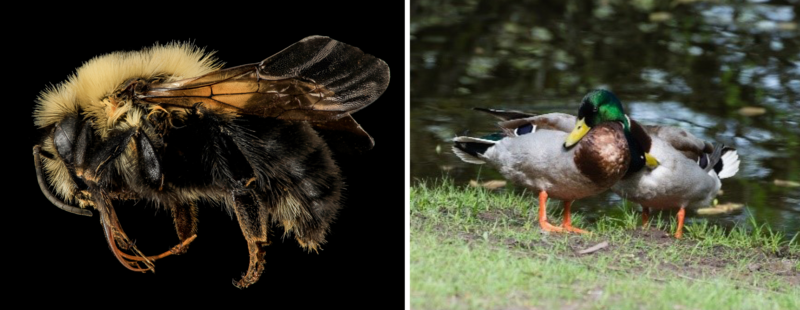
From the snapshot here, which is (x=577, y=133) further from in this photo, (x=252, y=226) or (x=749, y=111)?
(x=252, y=226)

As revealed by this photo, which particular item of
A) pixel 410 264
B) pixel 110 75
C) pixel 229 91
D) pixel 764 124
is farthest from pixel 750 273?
pixel 110 75

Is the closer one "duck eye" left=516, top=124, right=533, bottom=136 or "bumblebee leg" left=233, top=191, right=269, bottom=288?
"bumblebee leg" left=233, top=191, right=269, bottom=288

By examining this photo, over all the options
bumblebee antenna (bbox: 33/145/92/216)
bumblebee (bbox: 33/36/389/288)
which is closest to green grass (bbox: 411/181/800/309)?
bumblebee (bbox: 33/36/389/288)

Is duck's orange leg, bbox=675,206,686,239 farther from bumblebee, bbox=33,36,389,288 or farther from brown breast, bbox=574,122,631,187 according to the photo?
bumblebee, bbox=33,36,389,288

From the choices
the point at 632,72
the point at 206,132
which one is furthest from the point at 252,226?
the point at 632,72

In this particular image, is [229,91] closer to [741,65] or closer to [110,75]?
[110,75]

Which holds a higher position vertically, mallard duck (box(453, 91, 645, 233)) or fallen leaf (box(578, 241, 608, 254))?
mallard duck (box(453, 91, 645, 233))
